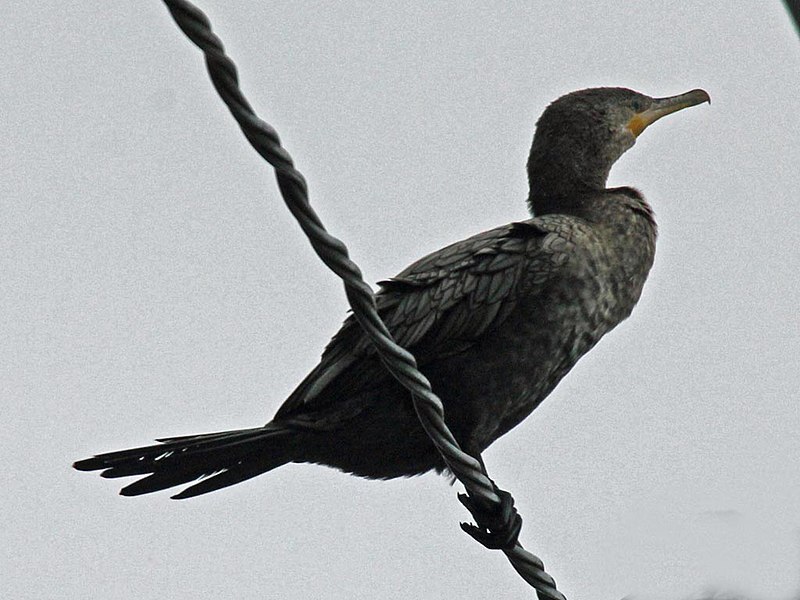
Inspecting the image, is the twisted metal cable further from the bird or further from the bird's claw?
the bird

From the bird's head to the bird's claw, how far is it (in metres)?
1.50

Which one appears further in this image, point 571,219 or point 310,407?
point 571,219

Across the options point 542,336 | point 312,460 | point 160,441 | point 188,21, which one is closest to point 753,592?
point 542,336

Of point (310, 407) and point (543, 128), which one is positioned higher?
point (543, 128)

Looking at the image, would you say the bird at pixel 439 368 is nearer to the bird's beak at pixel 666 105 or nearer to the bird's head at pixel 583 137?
the bird's head at pixel 583 137

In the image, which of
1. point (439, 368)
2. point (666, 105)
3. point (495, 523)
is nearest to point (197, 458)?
point (439, 368)

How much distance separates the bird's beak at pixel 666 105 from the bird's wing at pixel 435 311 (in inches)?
48.9

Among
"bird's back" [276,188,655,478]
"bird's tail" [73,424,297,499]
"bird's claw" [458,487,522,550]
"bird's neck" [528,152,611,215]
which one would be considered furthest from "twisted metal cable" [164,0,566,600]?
"bird's neck" [528,152,611,215]

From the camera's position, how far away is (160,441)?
3984mm

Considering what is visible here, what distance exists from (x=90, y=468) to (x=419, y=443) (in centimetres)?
99

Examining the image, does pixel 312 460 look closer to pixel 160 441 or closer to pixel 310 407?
pixel 310 407

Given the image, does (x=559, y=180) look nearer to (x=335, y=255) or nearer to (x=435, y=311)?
(x=435, y=311)

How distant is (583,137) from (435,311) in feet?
4.10

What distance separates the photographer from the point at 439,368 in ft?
13.3
